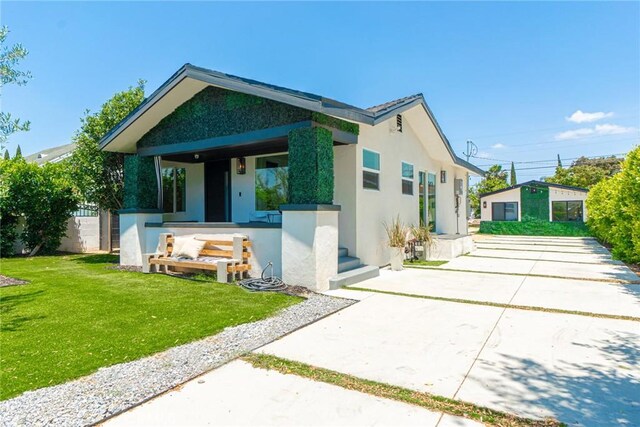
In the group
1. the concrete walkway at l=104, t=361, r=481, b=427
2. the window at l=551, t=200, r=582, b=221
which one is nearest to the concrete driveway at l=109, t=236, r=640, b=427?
the concrete walkway at l=104, t=361, r=481, b=427

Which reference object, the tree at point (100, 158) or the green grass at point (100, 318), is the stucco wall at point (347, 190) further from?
the tree at point (100, 158)

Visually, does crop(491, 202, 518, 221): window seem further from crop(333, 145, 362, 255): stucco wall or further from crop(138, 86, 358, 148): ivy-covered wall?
crop(138, 86, 358, 148): ivy-covered wall

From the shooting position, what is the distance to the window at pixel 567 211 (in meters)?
26.7

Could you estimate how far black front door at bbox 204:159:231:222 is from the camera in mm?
11211

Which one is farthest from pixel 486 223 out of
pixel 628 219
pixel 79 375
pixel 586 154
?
pixel 586 154

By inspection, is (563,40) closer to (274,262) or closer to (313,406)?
(274,262)

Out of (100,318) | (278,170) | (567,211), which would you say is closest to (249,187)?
(278,170)

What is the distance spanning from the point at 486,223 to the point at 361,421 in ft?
83.3

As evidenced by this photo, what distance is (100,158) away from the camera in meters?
11.0

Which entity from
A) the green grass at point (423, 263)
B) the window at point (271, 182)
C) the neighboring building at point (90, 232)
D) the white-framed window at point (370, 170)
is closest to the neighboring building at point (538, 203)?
the green grass at point (423, 263)

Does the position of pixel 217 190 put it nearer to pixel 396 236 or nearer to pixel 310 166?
pixel 310 166

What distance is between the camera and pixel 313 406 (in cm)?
265

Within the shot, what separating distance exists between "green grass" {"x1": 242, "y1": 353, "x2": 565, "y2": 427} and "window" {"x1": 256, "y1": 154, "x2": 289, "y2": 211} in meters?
6.62

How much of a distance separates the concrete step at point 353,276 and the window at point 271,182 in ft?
10.2
